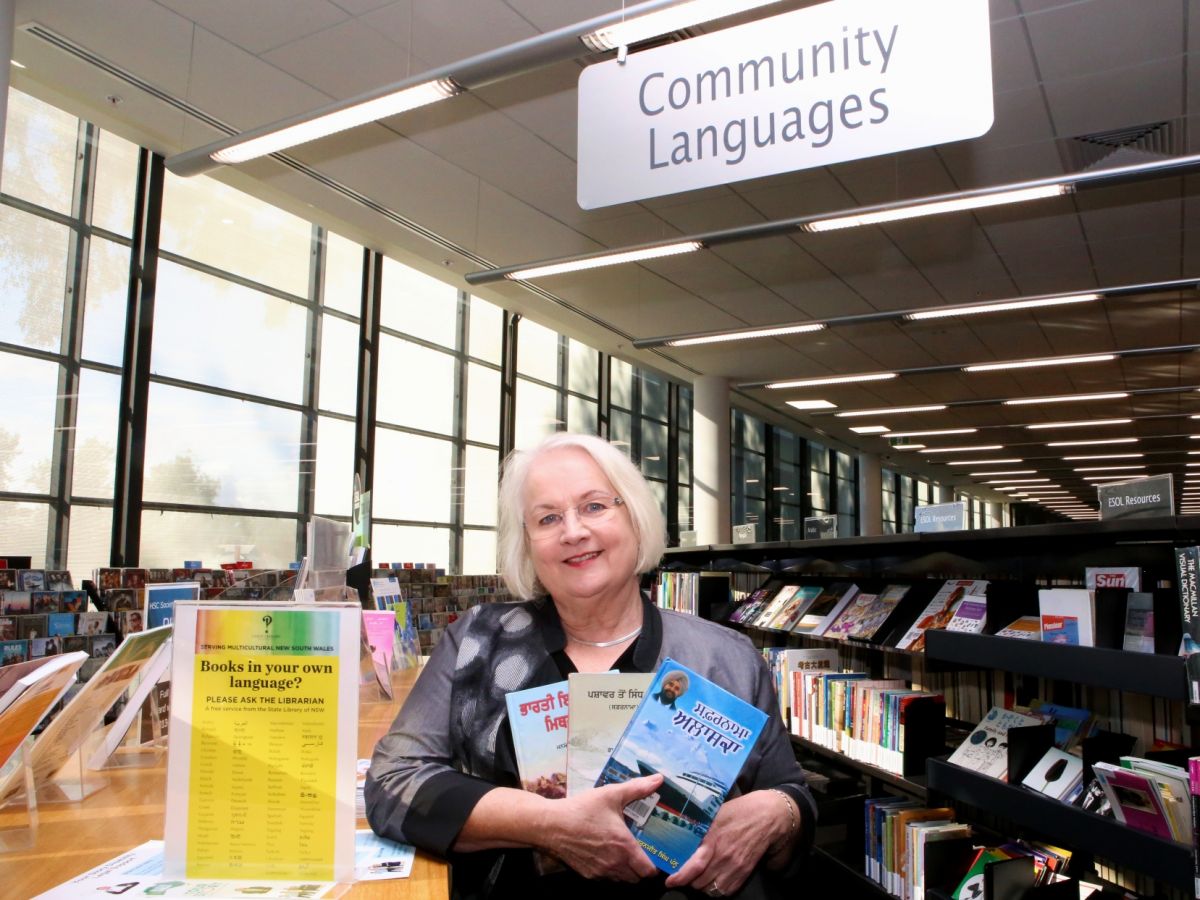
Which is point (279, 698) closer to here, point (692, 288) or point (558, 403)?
point (692, 288)

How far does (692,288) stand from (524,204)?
7.54 feet

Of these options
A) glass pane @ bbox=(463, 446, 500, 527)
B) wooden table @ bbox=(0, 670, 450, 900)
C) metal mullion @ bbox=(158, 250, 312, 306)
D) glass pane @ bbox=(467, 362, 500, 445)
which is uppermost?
metal mullion @ bbox=(158, 250, 312, 306)

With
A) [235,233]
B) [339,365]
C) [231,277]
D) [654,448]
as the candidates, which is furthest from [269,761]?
[654,448]

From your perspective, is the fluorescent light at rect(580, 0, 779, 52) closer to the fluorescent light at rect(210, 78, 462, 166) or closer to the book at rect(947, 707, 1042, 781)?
the fluorescent light at rect(210, 78, 462, 166)

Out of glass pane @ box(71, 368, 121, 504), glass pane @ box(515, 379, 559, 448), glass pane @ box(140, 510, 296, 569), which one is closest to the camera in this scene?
glass pane @ box(71, 368, 121, 504)

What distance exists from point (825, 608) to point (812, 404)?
31.9 feet

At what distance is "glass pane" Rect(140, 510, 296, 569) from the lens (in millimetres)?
6336

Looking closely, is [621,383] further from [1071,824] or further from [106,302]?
[1071,824]

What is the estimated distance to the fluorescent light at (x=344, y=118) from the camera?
437 centimetres

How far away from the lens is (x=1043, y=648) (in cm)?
237

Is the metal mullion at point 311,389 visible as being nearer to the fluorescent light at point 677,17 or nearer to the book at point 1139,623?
the fluorescent light at point 677,17

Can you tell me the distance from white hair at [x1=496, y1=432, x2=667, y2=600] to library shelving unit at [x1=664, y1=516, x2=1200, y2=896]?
1258mm

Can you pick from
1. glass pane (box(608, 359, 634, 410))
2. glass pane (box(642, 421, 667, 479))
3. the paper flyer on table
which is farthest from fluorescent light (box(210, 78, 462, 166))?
glass pane (box(642, 421, 667, 479))

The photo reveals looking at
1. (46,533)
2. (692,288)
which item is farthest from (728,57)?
(692,288)
